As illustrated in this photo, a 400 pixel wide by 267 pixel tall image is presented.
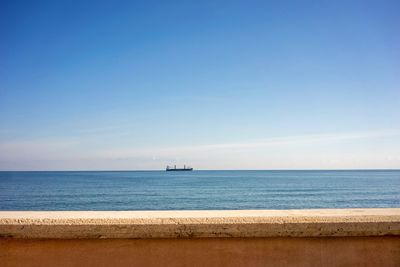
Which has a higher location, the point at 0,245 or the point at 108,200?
the point at 0,245

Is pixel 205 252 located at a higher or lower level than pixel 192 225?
lower

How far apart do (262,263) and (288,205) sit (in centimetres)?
5183

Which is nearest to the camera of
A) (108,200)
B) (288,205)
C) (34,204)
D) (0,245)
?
(0,245)

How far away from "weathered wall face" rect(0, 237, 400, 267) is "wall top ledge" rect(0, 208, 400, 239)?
0.04 m

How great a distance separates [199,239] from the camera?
192cm

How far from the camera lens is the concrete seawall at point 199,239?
1.86 meters

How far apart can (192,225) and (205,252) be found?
150mm

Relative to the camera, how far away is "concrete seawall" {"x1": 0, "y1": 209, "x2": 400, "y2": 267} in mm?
1864

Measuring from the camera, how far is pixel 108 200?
59.7 m

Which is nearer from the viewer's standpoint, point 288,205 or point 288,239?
point 288,239

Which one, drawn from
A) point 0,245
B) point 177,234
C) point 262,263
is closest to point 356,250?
point 262,263

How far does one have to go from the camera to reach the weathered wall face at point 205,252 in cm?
187

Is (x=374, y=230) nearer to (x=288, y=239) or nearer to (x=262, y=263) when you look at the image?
(x=288, y=239)

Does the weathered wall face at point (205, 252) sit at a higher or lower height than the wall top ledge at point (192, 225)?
lower
